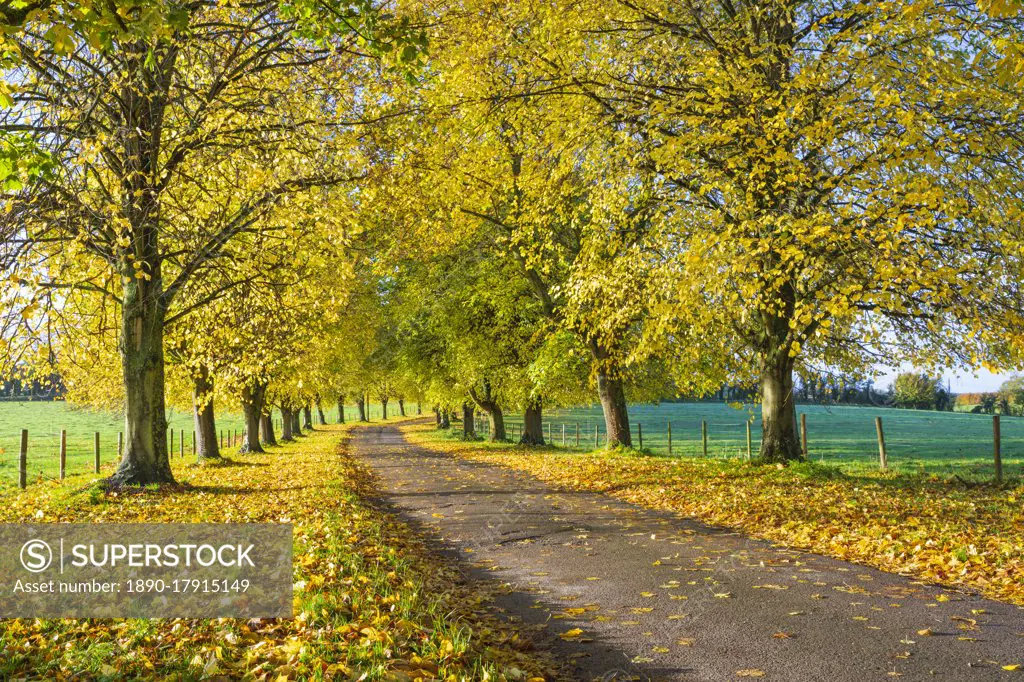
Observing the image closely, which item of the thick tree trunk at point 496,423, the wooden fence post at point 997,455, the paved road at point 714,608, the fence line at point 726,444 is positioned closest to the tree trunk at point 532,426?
the fence line at point 726,444

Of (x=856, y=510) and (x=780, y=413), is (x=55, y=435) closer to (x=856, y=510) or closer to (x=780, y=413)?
(x=780, y=413)

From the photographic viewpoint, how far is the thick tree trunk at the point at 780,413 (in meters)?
16.1

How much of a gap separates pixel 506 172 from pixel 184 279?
9.73 m

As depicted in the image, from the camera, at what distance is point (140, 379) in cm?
1331

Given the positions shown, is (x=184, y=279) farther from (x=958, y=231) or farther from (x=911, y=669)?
(x=958, y=231)

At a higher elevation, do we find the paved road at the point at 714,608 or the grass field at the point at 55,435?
the paved road at the point at 714,608

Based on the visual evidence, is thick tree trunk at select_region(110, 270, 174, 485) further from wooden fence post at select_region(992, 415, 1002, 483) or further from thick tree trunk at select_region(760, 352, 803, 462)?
wooden fence post at select_region(992, 415, 1002, 483)

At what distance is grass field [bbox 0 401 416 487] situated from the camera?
26.8 meters

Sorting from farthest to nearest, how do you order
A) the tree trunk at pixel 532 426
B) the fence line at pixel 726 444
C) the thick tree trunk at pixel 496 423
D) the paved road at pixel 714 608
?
the thick tree trunk at pixel 496 423 → the tree trunk at pixel 532 426 → the fence line at pixel 726 444 → the paved road at pixel 714 608

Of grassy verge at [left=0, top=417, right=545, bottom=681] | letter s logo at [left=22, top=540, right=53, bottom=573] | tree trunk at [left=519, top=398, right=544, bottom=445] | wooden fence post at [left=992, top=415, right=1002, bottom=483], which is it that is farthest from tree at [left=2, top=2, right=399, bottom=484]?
tree trunk at [left=519, top=398, right=544, bottom=445]

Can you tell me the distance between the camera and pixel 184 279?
13.0 meters

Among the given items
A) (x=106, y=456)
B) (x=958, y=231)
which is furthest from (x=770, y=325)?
(x=106, y=456)

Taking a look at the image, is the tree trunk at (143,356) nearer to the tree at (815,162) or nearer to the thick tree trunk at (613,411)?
the tree at (815,162)

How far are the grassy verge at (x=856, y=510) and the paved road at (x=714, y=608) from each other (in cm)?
62
